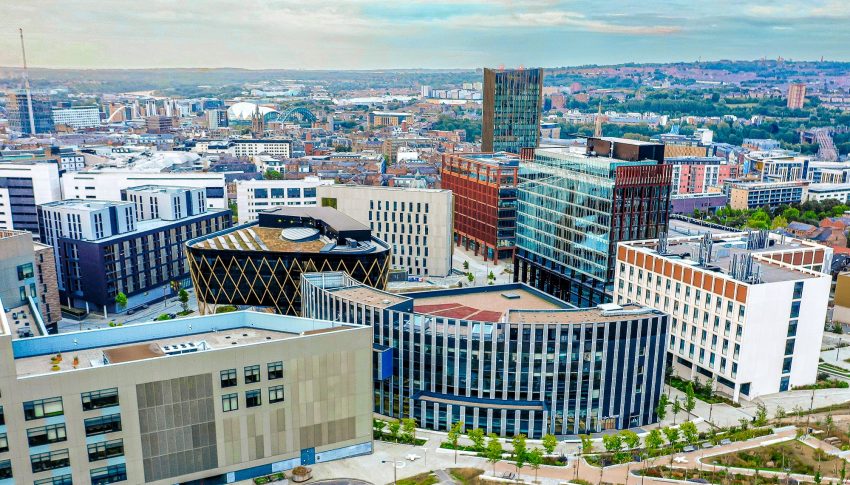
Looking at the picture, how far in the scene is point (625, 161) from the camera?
329 feet

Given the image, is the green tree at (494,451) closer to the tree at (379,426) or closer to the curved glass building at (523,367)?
the curved glass building at (523,367)

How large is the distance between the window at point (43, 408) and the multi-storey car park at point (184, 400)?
0.23 feet

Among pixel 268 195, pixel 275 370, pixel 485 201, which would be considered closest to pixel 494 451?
pixel 275 370

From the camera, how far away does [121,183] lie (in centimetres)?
14375

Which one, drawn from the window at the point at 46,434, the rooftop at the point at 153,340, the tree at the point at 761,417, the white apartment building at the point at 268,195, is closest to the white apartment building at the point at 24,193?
the white apartment building at the point at 268,195

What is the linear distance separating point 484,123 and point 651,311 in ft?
417

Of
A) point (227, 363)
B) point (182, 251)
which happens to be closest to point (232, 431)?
point (227, 363)

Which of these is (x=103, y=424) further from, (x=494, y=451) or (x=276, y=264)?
(x=276, y=264)

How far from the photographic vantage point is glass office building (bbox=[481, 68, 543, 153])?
185m

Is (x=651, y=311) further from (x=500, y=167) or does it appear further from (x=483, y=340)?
(x=500, y=167)

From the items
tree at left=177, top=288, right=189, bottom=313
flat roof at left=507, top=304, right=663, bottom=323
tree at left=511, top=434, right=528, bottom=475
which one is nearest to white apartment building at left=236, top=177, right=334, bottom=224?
tree at left=177, top=288, right=189, bottom=313

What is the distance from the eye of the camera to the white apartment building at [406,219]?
127262 mm

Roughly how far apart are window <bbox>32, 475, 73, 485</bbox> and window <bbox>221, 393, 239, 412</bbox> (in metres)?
11.8

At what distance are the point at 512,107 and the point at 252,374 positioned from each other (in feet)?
469
